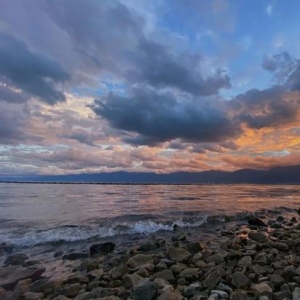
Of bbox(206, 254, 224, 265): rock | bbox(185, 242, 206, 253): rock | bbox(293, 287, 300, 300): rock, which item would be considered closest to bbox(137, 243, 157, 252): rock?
bbox(185, 242, 206, 253): rock

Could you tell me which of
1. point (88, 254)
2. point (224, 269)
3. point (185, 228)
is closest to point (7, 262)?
point (88, 254)

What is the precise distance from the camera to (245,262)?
26.4ft

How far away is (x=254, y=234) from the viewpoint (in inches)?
493

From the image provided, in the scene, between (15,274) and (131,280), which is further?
(15,274)

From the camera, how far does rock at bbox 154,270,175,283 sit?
23.5 ft

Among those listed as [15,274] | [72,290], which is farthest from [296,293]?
[15,274]

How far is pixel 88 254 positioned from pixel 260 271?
6.28 meters

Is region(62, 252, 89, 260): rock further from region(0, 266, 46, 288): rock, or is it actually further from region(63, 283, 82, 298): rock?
region(63, 283, 82, 298): rock

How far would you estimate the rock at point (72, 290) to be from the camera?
6668 mm

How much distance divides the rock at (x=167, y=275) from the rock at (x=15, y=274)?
11.6 feet

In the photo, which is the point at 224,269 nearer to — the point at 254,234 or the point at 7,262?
the point at 254,234

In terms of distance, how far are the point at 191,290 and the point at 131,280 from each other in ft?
4.83

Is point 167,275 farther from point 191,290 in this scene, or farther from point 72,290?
point 72,290

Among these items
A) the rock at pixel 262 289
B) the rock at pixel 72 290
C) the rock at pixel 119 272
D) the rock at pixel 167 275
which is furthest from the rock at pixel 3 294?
the rock at pixel 262 289
